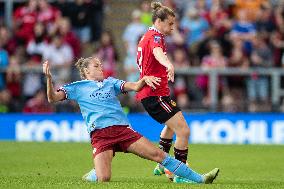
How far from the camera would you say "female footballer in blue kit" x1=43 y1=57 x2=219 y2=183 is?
10781 millimetres

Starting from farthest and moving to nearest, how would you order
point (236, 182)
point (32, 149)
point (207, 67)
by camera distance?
point (207, 67)
point (32, 149)
point (236, 182)

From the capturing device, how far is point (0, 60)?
68.6 ft

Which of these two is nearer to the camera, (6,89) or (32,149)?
(32,149)

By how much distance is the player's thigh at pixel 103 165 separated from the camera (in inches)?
427

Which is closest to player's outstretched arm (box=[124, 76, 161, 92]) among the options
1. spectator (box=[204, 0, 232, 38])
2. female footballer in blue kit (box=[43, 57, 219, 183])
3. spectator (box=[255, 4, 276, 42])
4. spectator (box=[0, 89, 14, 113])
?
female footballer in blue kit (box=[43, 57, 219, 183])

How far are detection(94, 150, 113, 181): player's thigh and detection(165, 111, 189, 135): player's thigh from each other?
1144mm

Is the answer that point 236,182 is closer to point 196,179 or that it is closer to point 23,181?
point 196,179

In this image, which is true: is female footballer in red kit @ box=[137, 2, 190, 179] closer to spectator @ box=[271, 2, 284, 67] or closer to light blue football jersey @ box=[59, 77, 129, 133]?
light blue football jersey @ box=[59, 77, 129, 133]

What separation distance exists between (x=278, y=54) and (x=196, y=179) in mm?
10360

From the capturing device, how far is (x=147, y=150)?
35.4 feet

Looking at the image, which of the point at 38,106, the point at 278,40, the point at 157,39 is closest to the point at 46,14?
the point at 38,106

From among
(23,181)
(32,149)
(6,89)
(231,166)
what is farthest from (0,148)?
(23,181)

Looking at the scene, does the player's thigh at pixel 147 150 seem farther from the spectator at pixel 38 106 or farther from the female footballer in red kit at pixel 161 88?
the spectator at pixel 38 106

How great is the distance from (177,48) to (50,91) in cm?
1001
